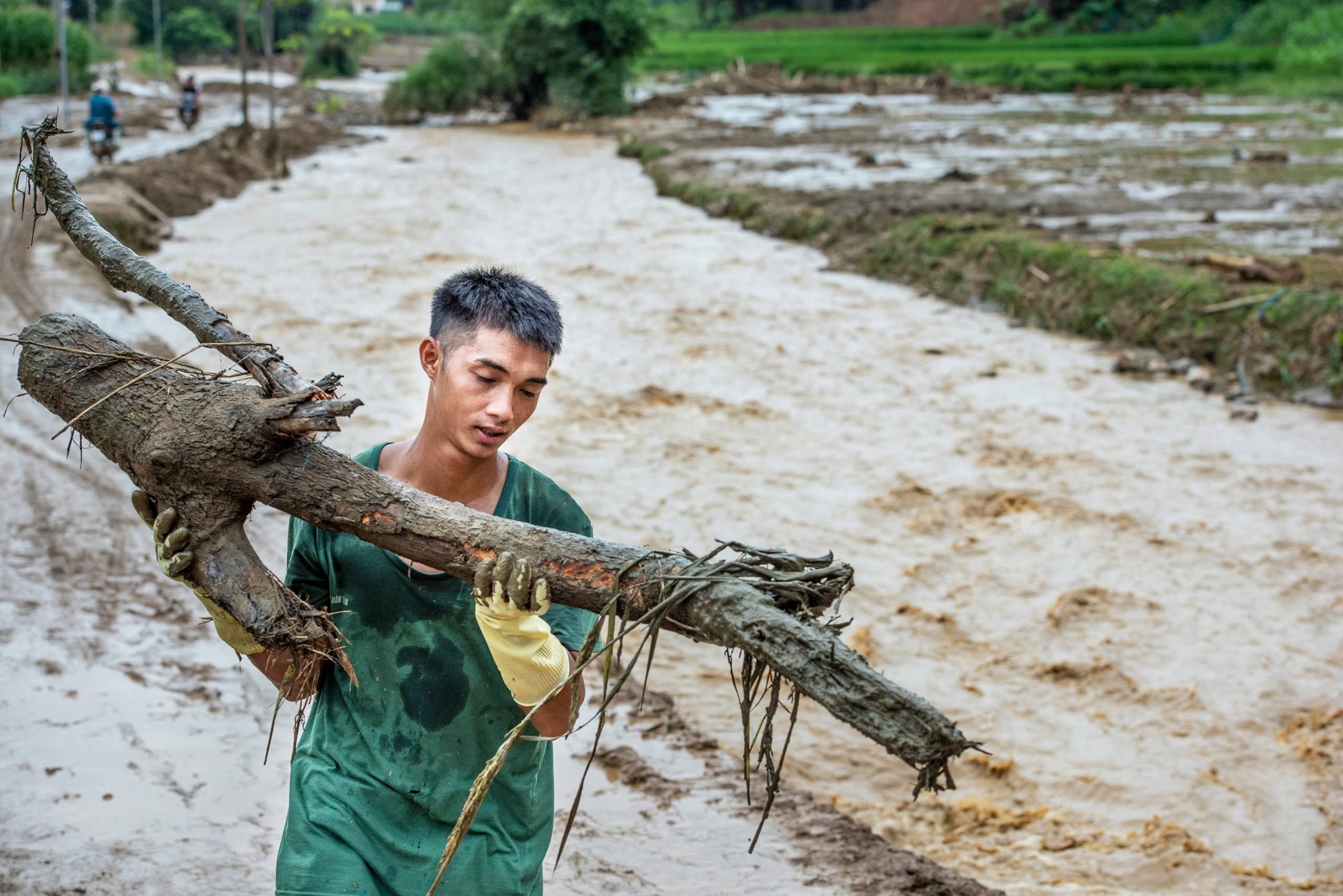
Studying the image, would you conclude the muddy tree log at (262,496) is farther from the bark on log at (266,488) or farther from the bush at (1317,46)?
the bush at (1317,46)

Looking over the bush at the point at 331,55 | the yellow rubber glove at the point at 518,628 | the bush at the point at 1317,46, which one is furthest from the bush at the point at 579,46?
the yellow rubber glove at the point at 518,628

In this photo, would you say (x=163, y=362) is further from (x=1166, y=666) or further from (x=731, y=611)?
(x=1166, y=666)

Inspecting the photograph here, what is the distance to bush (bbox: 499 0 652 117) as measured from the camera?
26297 mm

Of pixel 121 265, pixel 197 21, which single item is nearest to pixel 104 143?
pixel 121 265

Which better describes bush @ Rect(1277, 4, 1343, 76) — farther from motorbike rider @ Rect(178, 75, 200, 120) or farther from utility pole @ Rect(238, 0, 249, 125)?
motorbike rider @ Rect(178, 75, 200, 120)

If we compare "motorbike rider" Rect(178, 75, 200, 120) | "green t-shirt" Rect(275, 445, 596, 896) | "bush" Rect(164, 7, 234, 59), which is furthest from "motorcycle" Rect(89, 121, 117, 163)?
"bush" Rect(164, 7, 234, 59)

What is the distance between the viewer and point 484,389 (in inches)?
84.7

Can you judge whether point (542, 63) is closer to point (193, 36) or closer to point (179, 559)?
point (193, 36)

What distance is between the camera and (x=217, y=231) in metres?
13.0

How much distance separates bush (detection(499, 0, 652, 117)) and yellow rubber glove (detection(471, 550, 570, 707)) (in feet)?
84.6

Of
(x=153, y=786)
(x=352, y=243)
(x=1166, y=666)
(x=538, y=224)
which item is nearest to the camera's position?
(x=153, y=786)

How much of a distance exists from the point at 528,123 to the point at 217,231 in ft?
52.7

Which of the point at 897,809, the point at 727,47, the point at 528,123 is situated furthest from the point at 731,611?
the point at 727,47

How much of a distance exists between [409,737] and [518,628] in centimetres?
34
